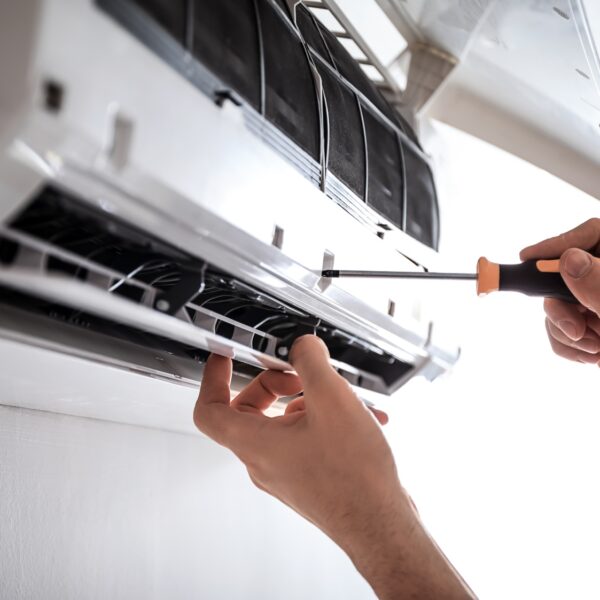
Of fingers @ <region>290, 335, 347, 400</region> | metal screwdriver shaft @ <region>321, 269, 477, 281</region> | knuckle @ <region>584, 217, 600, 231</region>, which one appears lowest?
fingers @ <region>290, 335, 347, 400</region>

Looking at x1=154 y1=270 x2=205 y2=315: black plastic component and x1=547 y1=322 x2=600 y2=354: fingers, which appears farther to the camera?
x1=547 y1=322 x2=600 y2=354: fingers

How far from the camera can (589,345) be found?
4.42ft

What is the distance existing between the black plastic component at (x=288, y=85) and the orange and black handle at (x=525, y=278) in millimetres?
279

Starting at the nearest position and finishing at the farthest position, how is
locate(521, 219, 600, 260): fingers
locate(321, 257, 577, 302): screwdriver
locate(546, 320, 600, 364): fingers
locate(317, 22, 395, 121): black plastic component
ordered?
1. locate(321, 257, 577, 302): screwdriver
2. locate(521, 219, 600, 260): fingers
3. locate(317, 22, 395, 121): black plastic component
4. locate(546, 320, 600, 364): fingers

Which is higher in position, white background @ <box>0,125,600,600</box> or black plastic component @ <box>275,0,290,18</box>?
black plastic component @ <box>275,0,290,18</box>

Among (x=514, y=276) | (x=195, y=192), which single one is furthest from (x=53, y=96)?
(x=514, y=276)

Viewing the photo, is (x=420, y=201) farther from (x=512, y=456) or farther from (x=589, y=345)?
(x=512, y=456)

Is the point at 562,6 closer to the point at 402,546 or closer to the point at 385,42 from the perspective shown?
the point at 385,42

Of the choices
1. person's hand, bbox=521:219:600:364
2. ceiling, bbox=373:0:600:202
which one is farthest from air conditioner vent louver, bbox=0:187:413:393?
ceiling, bbox=373:0:600:202

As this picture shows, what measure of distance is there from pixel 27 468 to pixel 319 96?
0.76 m

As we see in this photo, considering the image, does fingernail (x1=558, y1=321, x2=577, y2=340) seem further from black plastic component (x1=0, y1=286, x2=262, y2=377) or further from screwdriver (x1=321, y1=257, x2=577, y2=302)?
black plastic component (x1=0, y1=286, x2=262, y2=377)

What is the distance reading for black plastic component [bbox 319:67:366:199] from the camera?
1048 mm

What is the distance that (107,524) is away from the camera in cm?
135

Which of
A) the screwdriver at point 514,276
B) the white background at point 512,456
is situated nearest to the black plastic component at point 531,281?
the screwdriver at point 514,276
